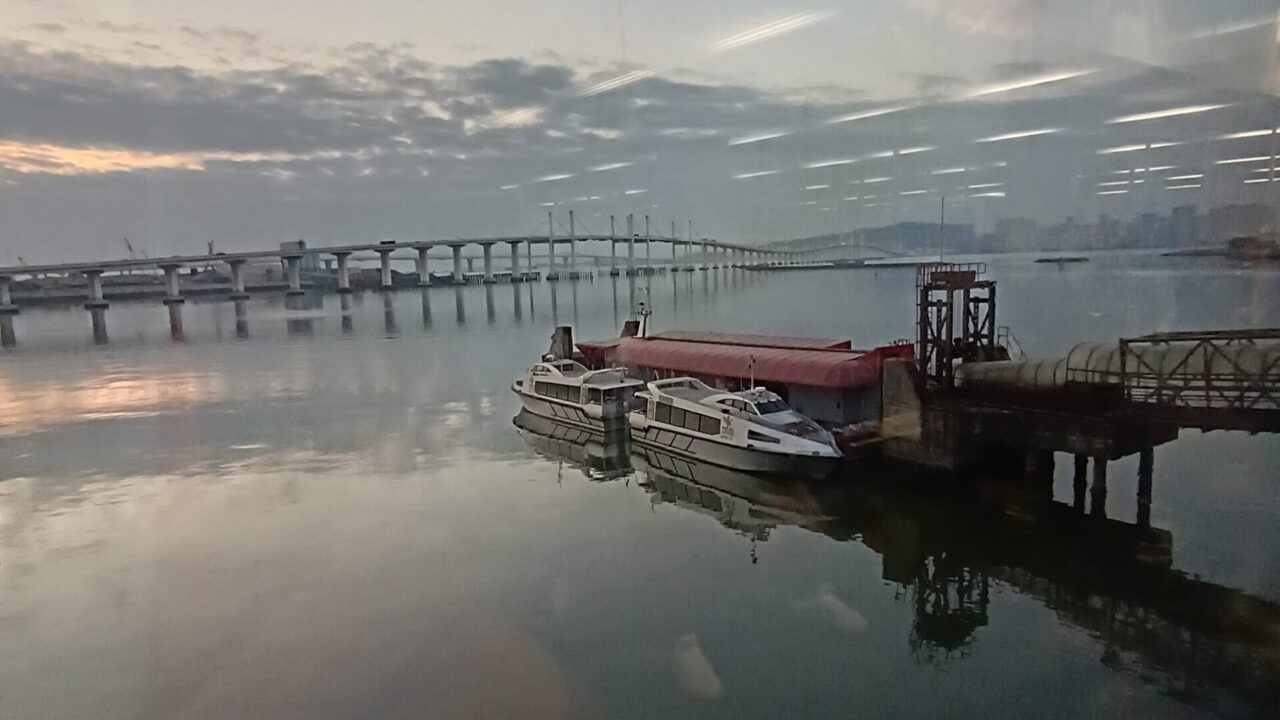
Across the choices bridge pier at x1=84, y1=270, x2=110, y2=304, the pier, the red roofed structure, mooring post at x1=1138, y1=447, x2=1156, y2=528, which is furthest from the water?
bridge pier at x1=84, y1=270, x2=110, y2=304

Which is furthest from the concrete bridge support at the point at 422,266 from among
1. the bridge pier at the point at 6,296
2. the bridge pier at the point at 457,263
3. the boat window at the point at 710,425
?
the boat window at the point at 710,425

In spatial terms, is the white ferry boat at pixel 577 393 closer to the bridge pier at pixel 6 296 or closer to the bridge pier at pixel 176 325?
the bridge pier at pixel 176 325

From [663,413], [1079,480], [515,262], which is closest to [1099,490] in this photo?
[1079,480]

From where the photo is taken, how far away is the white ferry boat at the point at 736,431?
8.23 metres

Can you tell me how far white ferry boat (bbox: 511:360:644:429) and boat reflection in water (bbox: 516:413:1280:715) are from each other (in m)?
1.74

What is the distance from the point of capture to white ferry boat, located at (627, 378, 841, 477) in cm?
823

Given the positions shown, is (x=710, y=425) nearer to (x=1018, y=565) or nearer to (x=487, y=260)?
(x=1018, y=565)

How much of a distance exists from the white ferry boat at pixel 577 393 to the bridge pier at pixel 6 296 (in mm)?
29660

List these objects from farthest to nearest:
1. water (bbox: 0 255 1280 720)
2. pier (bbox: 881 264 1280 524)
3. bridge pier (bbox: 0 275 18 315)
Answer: bridge pier (bbox: 0 275 18 315) < pier (bbox: 881 264 1280 524) < water (bbox: 0 255 1280 720)

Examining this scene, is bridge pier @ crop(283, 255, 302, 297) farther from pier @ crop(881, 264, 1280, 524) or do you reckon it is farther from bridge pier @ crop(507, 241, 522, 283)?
pier @ crop(881, 264, 1280, 524)

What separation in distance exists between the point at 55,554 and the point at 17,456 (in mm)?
5219

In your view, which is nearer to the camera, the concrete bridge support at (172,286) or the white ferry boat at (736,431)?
the white ferry boat at (736,431)

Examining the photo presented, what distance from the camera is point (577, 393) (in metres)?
11.6

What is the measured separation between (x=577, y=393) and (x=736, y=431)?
11.7 ft
